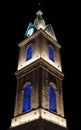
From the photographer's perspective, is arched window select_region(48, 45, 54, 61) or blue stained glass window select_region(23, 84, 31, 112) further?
arched window select_region(48, 45, 54, 61)

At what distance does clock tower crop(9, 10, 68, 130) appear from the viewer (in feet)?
75.1

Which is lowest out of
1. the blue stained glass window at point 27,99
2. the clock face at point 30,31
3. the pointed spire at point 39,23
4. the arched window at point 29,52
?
the blue stained glass window at point 27,99

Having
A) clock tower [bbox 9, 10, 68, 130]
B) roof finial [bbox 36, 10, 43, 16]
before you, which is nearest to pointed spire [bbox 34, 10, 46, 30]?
roof finial [bbox 36, 10, 43, 16]

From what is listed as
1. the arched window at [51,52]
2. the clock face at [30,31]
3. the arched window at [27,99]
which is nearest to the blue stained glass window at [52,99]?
the arched window at [27,99]

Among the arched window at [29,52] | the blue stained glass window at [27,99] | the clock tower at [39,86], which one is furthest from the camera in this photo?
the arched window at [29,52]

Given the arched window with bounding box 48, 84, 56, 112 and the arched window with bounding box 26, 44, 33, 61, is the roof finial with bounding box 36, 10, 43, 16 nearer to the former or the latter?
the arched window with bounding box 26, 44, 33, 61

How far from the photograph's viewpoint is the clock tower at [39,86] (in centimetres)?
2289

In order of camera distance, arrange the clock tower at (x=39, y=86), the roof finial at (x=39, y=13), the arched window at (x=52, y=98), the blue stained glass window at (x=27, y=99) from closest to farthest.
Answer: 1. the clock tower at (x=39, y=86)
2. the blue stained glass window at (x=27, y=99)
3. the arched window at (x=52, y=98)
4. the roof finial at (x=39, y=13)

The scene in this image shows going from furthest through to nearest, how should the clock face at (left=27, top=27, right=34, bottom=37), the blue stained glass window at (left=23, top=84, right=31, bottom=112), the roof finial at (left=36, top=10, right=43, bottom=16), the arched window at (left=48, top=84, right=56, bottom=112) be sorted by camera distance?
the roof finial at (left=36, top=10, right=43, bottom=16) → the clock face at (left=27, top=27, right=34, bottom=37) → the arched window at (left=48, top=84, right=56, bottom=112) → the blue stained glass window at (left=23, top=84, right=31, bottom=112)

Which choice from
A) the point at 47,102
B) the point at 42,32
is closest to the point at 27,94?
the point at 47,102

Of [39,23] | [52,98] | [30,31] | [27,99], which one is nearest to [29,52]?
[30,31]

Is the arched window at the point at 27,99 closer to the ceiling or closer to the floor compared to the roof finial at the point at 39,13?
closer to the floor

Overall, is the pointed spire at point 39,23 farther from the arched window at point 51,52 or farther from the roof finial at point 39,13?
the arched window at point 51,52

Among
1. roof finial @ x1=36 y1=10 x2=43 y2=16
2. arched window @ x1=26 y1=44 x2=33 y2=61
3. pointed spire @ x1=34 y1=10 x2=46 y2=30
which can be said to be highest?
roof finial @ x1=36 y1=10 x2=43 y2=16
